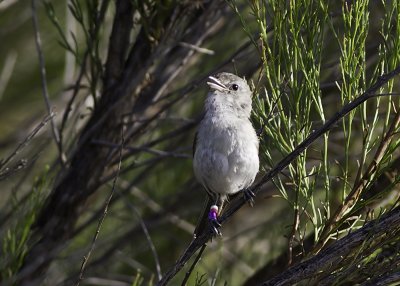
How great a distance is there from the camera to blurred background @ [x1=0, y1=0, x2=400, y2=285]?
2432 mm

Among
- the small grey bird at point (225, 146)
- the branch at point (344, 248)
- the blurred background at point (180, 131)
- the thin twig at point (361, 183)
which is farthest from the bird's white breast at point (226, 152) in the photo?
the branch at point (344, 248)

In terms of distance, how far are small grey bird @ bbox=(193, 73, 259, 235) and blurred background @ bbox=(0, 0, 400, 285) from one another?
0.38 feet

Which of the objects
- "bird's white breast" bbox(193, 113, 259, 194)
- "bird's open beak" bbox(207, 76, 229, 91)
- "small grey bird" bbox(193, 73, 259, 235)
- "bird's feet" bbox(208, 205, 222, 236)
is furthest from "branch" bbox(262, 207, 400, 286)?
"bird's open beak" bbox(207, 76, 229, 91)

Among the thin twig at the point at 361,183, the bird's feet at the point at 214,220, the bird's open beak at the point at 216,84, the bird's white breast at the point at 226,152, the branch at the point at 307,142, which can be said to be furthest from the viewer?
the bird's open beak at the point at 216,84

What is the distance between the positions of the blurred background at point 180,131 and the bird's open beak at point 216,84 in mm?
55

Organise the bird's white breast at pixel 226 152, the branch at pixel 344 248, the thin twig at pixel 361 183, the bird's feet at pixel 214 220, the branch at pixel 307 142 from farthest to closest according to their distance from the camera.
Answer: the bird's white breast at pixel 226 152 → the bird's feet at pixel 214 220 → the thin twig at pixel 361 183 → the branch at pixel 344 248 → the branch at pixel 307 142

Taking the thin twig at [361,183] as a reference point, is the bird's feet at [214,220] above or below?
below

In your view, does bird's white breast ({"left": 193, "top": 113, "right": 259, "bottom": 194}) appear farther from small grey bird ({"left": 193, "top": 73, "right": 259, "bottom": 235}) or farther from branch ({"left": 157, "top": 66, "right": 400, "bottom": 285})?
branch ({"left": 157, "top": 66, "right": 400, "bottom": 285})

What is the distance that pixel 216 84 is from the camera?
347cm

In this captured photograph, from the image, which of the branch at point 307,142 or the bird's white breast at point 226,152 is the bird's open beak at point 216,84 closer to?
the bird's white breast at point 226,152

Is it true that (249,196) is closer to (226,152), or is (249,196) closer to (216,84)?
(226,152)

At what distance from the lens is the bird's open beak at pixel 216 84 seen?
343cm

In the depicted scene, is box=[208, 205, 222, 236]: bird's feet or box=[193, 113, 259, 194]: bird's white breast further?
box=[193, 113, 259, 194]: bird's white breast

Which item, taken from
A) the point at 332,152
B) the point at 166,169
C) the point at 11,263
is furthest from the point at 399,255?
the point at 166,169
